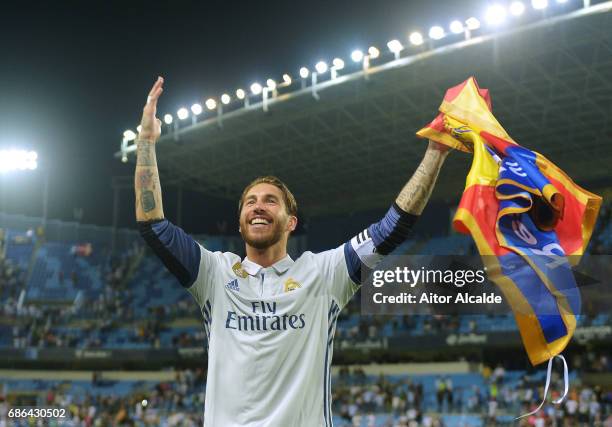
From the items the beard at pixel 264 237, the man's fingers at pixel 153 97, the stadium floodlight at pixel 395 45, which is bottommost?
the beard at pixel 264 237

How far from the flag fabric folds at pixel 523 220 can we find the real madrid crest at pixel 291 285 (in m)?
0.76

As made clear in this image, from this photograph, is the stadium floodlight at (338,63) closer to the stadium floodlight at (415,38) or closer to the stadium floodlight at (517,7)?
the stadium floodlight at (415,38)

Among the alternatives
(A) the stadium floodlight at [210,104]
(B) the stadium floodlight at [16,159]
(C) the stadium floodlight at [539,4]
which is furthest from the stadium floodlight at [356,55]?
(B) the stadium floodlight at [16,159]

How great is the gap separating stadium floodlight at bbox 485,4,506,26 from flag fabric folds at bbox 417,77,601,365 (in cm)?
1526

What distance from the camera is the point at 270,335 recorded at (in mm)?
3182

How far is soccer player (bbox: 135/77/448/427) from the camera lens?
10.3 ft

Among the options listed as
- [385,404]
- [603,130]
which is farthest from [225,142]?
[603,130]

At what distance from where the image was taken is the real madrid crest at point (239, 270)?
11.0 ft

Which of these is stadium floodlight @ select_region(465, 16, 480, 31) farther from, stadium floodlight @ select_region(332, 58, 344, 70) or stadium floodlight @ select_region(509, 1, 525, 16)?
stadium floodlight @ select_region(332, 58, 344, 70)

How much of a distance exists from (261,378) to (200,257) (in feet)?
1.94

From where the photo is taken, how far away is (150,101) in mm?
3508

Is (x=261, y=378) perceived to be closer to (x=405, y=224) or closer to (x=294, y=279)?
(x=294, y=279)

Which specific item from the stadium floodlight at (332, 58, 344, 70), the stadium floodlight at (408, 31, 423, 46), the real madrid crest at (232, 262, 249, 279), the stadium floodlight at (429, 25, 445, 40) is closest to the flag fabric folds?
the real madrid crest at (232, 262, 249, 279)

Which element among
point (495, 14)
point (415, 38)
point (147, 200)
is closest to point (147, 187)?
point (147, 200)
